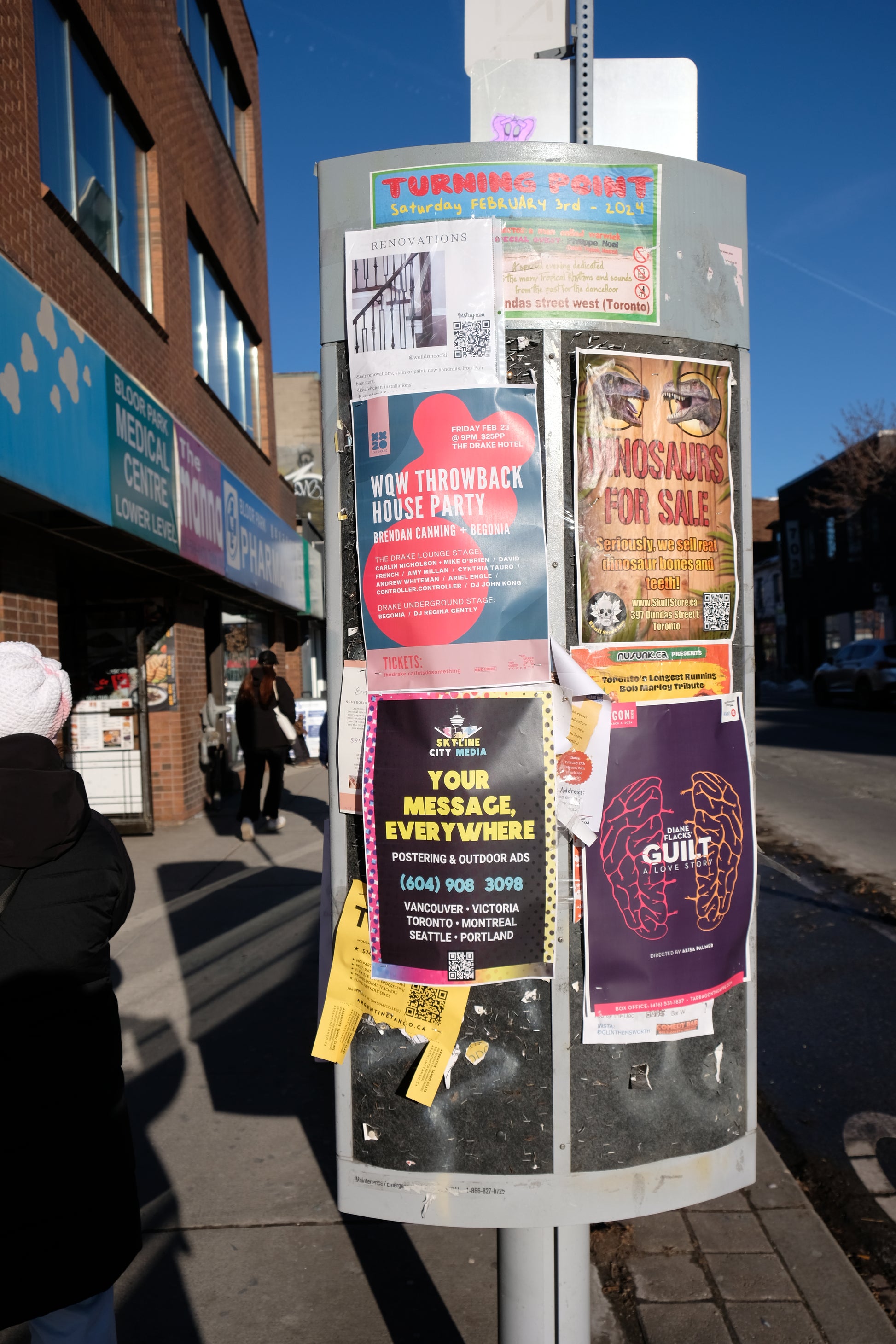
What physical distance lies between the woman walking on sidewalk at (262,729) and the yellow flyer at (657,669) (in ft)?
26.4

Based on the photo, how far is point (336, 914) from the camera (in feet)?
7.40

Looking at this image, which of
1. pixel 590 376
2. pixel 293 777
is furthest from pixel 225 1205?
pixel 293 777

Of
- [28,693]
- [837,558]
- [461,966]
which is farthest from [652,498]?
[837,558]

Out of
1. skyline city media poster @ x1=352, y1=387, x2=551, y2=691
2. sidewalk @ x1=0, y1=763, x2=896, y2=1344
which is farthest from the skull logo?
sidewalk @ x1=0, y1=763, x2=896, y2=1344

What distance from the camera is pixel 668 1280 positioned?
9.77ft

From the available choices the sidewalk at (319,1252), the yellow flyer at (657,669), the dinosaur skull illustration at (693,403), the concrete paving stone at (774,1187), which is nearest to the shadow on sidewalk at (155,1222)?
the sidewalk at (319,1252)

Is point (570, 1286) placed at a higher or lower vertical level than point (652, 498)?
lower

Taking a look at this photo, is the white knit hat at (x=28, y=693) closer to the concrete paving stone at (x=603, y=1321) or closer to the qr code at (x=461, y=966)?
the qr code at (x=461, y=966)

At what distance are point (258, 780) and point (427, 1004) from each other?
8.12 m

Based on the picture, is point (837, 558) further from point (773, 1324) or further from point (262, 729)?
point (773, 1324)

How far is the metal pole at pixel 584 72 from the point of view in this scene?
2.41 metres

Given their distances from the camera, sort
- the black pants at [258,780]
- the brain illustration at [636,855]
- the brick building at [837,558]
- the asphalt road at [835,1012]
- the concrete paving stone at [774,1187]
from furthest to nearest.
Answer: the brick building at [837,558], the black pants at [258,780], the asphalt road at [835,1012], the concrete paving stone at [774,1187], the brain illustration at [636,855]

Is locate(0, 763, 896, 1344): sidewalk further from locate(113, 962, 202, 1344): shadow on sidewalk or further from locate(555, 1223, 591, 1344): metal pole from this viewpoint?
locate(555, 1223, 591, 1344): metal pole

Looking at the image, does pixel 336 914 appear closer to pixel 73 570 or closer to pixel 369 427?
pixel 369 427
